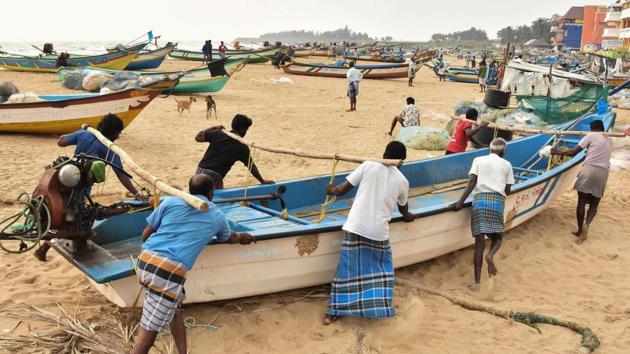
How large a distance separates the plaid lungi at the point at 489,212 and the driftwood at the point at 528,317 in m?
0.80

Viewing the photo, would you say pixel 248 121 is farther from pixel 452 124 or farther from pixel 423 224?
pixel 452 124

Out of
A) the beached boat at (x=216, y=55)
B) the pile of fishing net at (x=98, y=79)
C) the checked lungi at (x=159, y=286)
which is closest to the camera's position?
the checked lungi at (x=159, y=286)

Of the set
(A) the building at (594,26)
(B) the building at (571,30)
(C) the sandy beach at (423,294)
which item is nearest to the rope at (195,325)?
(C) the sandy beach at (423,294)

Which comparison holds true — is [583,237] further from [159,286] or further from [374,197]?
[159,286]

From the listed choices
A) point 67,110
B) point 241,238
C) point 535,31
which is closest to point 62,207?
point 241,238

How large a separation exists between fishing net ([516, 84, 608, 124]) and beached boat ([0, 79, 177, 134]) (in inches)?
315

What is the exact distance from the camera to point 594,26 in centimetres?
7875

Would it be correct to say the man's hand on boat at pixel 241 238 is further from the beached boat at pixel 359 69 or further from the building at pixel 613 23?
the building at pixel 613 23

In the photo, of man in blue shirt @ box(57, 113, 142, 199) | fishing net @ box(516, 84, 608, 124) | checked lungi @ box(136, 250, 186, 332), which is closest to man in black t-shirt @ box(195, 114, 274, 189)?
man in blue shirt @ box(57, 113, 142, 199)

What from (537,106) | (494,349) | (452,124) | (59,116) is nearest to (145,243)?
(494,349)

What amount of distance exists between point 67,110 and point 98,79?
25.6ft

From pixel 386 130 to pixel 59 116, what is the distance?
279 inches

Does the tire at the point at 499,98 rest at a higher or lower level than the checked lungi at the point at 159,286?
higher

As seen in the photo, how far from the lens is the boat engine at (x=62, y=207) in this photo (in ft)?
11.9
